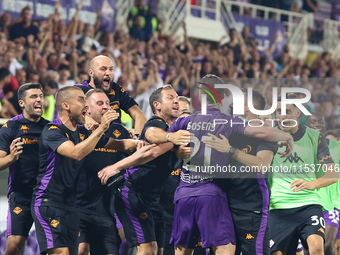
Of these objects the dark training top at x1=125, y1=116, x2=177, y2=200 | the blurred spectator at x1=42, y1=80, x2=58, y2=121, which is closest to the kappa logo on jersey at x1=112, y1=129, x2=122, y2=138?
the dark training top at x1=125, y1=116, x2=177, y2=200

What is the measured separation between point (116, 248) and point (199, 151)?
1286mm

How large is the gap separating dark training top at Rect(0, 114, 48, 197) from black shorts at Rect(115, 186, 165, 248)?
95 centimetres

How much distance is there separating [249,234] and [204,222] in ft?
1.72

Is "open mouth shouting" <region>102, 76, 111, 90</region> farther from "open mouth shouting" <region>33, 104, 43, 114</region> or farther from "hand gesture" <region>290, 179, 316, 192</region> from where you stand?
"hand gesture" <region>290, 179, 316, 192</region>

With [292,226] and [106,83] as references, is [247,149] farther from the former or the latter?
[106,83]

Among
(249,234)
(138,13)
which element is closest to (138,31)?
(138,13)

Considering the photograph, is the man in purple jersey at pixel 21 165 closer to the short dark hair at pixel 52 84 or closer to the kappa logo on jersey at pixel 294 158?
the kappa logo on jersey at pixel 294 158

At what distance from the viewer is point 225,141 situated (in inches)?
224

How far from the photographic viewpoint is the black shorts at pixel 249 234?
5.85 metres

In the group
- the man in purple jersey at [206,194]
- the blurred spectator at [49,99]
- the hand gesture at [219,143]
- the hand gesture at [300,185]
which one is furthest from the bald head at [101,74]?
the blurred spectator at [49,99]

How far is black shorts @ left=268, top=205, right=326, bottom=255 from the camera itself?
644 cm

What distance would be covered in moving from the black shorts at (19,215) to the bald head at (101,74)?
1574 millimetres

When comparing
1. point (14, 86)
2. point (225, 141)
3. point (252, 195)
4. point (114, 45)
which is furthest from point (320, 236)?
point (114, 45)

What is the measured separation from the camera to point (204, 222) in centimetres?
563
